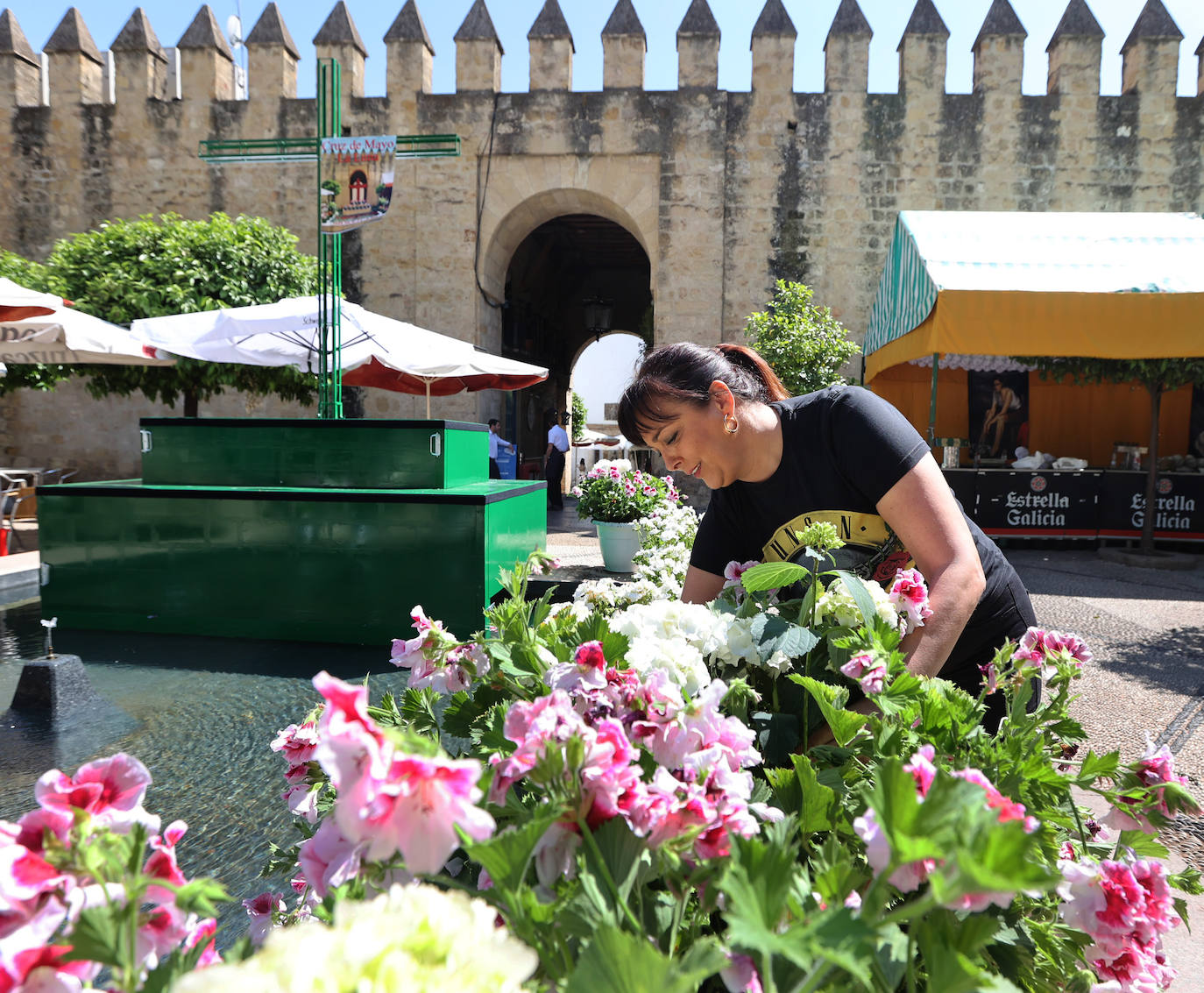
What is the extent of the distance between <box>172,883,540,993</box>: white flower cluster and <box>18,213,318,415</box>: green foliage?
1091cm

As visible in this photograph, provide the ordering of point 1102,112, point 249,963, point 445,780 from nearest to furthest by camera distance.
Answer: point 249,963 < point 445,780 < point 1102,112

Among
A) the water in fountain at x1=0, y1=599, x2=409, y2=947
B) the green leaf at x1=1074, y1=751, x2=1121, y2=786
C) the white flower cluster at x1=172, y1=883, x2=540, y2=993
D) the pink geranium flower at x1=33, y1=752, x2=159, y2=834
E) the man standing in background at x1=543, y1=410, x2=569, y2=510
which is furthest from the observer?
the man standing in background at x1=543, y1=410, x2=569, y2=510

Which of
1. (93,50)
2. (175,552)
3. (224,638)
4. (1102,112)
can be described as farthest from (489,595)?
(93,50)

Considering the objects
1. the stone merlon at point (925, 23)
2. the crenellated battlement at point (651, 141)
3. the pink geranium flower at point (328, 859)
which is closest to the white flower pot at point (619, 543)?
the pink geranium flower at point (328, 859)

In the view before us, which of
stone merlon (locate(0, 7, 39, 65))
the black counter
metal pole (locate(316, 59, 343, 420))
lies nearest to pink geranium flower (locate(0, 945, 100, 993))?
metal pole (locate(316, 59, 343, 420))

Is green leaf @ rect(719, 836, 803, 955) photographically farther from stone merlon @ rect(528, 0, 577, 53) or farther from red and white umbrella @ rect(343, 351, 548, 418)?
stone merlon @ rect(528, 0, 577, 53)

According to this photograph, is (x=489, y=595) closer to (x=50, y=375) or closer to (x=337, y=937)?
(x=337, y=937)

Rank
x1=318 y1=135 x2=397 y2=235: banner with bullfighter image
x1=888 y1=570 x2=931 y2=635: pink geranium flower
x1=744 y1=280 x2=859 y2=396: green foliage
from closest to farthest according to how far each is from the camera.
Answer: x1=888 y1=570 x2=931 y2=635: pink geranium flower, x1=318 y1=135 x2=397 y2=235: banner with bullfighter image, x1=744 y1=280 x2=859 y2=396: green foliage

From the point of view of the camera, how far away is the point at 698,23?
13.0 meters

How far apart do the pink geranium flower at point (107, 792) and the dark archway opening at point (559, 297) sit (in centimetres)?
1531

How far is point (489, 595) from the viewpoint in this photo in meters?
5.10

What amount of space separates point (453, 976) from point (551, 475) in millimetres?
13741

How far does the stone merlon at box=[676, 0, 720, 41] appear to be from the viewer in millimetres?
12930

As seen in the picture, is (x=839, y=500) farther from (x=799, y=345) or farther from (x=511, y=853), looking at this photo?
(x=799, y=345)
